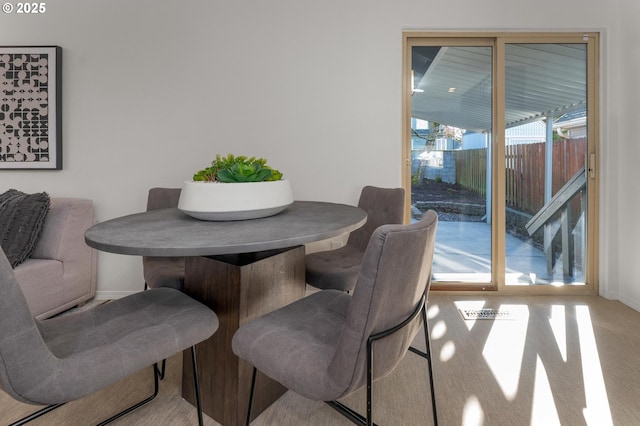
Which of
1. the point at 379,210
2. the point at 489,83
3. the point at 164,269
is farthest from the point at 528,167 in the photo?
the point at 164,269

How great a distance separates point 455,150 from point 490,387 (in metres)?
1.86

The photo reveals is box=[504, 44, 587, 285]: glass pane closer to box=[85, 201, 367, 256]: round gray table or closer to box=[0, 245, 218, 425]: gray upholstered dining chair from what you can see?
box=[85, 201, 367, 256]: round gray table

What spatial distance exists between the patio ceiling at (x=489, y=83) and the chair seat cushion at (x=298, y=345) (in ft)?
7.22

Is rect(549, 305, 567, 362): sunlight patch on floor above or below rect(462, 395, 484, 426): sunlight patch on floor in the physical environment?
→ above

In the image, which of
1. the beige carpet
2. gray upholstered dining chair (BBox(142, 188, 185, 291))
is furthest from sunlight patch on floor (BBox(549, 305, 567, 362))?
gray upholstered dining chair (BBox(142, 188, 185, 291))

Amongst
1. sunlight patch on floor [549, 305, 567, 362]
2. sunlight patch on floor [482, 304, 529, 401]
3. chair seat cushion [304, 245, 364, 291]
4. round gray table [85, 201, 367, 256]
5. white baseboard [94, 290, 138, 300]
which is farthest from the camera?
white baseboard [94, 290, 138, 300]

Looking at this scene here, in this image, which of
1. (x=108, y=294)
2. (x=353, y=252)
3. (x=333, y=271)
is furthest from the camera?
(x=108, y=294)

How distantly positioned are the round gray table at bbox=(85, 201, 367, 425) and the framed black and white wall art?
5.95 feet

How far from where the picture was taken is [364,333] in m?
0.92

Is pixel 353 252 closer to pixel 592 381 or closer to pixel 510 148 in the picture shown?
pixel 592 381

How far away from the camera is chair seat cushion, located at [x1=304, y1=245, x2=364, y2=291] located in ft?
6.11

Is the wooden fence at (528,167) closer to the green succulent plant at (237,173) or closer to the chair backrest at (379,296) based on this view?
the green succulent plant at (237,173)

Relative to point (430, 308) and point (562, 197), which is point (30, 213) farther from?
point (562, 197)

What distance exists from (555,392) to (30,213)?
10.3 ft
